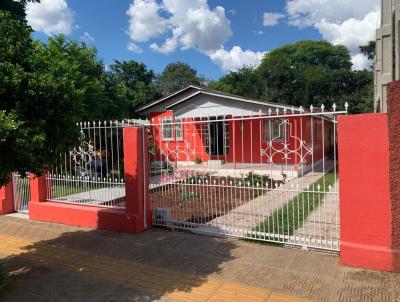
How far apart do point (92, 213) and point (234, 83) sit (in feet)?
119

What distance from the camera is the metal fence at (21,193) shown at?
8461mm

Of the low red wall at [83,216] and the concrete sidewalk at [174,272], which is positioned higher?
the low red wall at [83,216]

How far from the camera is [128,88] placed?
3144 cm

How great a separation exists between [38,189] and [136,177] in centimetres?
277

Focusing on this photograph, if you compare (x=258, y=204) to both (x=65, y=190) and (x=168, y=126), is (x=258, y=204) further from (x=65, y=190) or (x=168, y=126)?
(x=65, y=190)

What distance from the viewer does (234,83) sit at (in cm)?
4150

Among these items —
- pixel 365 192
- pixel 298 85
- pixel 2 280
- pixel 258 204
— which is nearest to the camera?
pixel 2 280

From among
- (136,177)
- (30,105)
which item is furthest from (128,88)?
(30,105)

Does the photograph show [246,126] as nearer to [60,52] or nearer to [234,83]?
[60,52]

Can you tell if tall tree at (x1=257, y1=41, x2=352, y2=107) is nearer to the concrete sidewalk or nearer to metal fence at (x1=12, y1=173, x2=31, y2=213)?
metal fence at (x1=12, y1=173, x2=31, y2=213)

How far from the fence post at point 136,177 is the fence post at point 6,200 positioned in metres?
3.71

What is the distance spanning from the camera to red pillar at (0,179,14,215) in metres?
8.41

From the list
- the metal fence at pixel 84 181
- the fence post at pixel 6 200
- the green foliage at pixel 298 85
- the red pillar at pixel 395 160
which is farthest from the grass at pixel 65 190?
the green foliage at pixel 298 85

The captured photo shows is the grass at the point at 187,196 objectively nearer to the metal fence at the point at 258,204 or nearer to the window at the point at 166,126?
the metal fence at the point at 258,204
